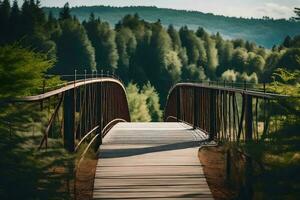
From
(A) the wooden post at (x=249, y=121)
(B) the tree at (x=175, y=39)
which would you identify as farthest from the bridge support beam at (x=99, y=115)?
(B) the tree at (x=175, y=39)

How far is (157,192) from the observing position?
952 cm

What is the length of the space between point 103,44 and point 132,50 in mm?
16581

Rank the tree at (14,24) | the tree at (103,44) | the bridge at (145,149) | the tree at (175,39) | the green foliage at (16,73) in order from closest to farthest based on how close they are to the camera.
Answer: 1. the bridge at (145,149)
2. the green foliage at (16,73)
3. the tree at (14,24)
4. the tree at (103,44)
5. the tree at (175,39)

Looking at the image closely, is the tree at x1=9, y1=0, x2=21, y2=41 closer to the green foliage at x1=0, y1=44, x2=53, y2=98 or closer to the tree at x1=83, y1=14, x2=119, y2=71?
the tree at x1=83, y1=14, x2=119, y2=71

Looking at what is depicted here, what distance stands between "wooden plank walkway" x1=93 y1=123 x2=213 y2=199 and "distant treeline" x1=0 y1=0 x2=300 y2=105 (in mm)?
72137

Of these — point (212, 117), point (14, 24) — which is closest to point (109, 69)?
point (14, 24)

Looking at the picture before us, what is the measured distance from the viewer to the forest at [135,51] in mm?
114144

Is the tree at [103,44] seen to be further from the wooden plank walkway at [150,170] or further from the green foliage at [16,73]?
the green foliage at [16,73]

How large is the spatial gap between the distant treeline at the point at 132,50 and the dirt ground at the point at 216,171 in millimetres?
72825

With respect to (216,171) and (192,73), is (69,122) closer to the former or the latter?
(216,171)

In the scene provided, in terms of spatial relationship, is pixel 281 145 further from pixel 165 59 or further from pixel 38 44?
pixel 165 59

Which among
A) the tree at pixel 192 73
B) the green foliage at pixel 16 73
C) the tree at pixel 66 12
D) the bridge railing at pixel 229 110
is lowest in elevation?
the tree at pixel 192 73

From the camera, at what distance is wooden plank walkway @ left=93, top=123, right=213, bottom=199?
952cm

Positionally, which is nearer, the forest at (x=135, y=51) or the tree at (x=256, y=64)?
the forest at (x=135, y=51)
